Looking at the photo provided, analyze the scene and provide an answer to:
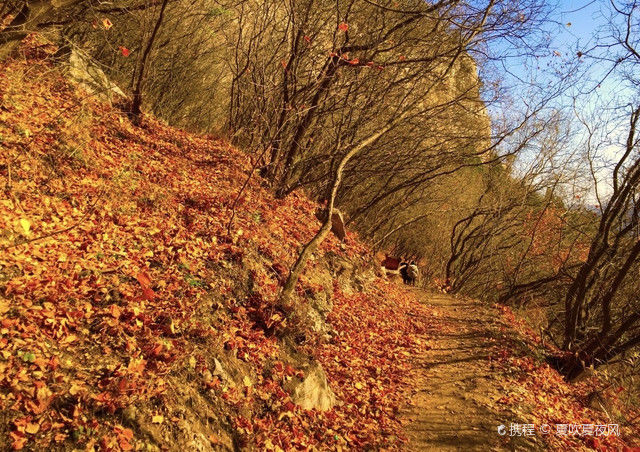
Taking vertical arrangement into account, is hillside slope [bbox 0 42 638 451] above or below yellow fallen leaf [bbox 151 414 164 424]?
above

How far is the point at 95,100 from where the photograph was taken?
668 cm

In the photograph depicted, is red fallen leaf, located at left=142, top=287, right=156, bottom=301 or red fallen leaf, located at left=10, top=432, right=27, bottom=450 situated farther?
red fallen leaf, located at left=142, top=287, right=156, bottom=301

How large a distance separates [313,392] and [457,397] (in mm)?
2423

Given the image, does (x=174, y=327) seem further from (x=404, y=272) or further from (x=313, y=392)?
(x=404, y=272)

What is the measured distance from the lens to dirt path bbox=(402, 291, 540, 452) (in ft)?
14.7

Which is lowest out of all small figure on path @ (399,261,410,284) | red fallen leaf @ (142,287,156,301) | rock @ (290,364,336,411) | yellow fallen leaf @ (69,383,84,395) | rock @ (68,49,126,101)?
rock @ (290,364,336,411)

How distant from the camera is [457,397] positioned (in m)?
5.38

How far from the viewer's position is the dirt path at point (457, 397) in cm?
449

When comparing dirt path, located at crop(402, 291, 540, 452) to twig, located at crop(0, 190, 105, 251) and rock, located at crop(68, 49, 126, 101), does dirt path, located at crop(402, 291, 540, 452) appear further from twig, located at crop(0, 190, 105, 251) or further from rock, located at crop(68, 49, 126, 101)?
rock, located at crop(68, 49, 126, 101)

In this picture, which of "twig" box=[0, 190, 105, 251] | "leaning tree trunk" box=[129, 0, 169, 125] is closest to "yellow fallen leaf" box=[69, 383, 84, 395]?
"twig" box=[0, 190, 105, 251]

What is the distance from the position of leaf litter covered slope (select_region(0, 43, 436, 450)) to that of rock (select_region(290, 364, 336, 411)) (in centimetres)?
11

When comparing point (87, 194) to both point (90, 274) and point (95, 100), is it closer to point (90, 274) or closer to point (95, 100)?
point (90, 274)

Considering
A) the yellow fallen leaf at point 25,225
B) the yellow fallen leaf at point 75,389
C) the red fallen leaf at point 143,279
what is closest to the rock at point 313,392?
the red fallen leaf at point 143,279

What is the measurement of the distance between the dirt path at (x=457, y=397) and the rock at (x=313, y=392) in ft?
3.74
